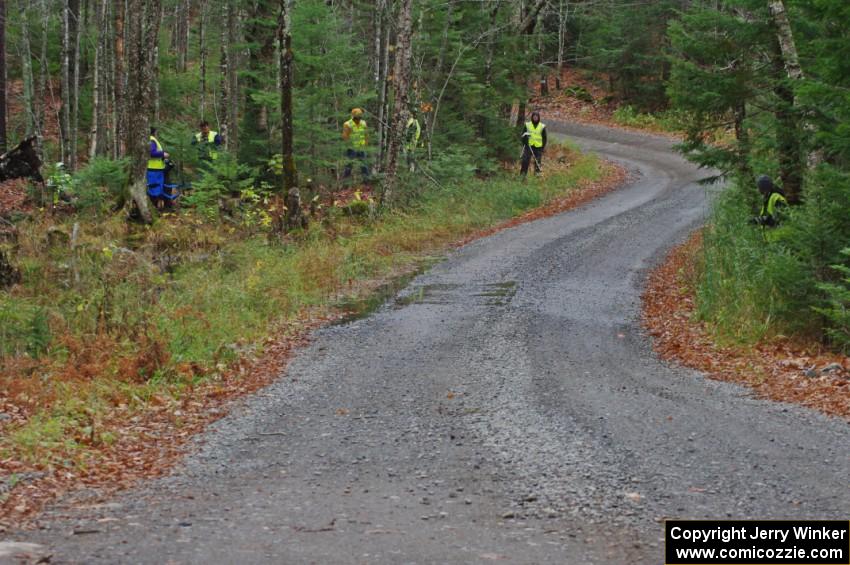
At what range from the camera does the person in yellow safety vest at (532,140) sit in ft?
91.6

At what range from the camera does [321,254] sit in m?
17.7

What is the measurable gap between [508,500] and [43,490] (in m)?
3.50

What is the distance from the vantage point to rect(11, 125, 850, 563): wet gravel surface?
582cm

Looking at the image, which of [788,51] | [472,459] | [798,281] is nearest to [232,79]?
[788,51]

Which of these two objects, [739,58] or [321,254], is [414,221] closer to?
[321,254]

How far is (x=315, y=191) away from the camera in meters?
24.8

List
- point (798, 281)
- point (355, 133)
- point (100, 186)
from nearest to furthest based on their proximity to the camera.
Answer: point (798, 281)
point (100, 186)
point (355, 133)

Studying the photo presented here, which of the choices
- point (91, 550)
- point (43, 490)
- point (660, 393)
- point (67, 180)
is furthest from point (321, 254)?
point (91, 550)

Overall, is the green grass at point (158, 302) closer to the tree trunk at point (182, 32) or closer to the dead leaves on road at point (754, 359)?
the dead leaves on road at point (754, 359)

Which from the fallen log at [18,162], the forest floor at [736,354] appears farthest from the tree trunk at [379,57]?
the fallen log at [18,162]

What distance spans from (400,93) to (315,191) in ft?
14.8

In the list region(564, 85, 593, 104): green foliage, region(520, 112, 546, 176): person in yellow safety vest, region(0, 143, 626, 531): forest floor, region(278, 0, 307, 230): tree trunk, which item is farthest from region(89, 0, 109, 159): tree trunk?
region(564, 85, 593, 104): green foliage

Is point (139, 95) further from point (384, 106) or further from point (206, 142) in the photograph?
point (384, 106)

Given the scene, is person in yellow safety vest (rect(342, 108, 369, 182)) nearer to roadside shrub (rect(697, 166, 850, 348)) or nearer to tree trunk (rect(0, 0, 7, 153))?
tree trunk (rect(0, 0, 7, 153))
